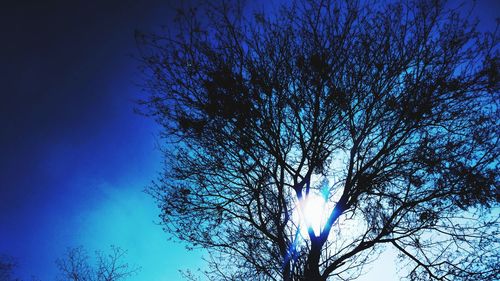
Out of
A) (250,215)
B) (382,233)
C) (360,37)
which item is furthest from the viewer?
(250,215)

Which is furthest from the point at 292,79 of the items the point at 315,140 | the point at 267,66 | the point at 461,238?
the point at 461,238

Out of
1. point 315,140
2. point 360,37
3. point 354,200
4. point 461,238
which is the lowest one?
point 461,238

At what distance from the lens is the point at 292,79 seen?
7.86 metres

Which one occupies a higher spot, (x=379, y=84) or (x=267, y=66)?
(x=267, y=66)

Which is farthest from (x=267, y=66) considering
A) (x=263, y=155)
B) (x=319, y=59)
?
(x=263, y=155)

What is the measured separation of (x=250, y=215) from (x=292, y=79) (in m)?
3.88

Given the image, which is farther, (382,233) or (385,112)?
(385,112)

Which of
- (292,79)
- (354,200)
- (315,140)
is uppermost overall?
(292,79)

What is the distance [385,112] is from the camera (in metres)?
7.86

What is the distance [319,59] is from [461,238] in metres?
5.57

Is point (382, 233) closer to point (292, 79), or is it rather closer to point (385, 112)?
point (385, 112)

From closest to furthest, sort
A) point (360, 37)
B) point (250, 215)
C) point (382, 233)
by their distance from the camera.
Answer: point (382, 233) < point (360, 37) < point (250, 215)

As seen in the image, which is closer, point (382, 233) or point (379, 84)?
point (382, 233)

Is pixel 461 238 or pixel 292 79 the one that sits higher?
pixel 292 79
